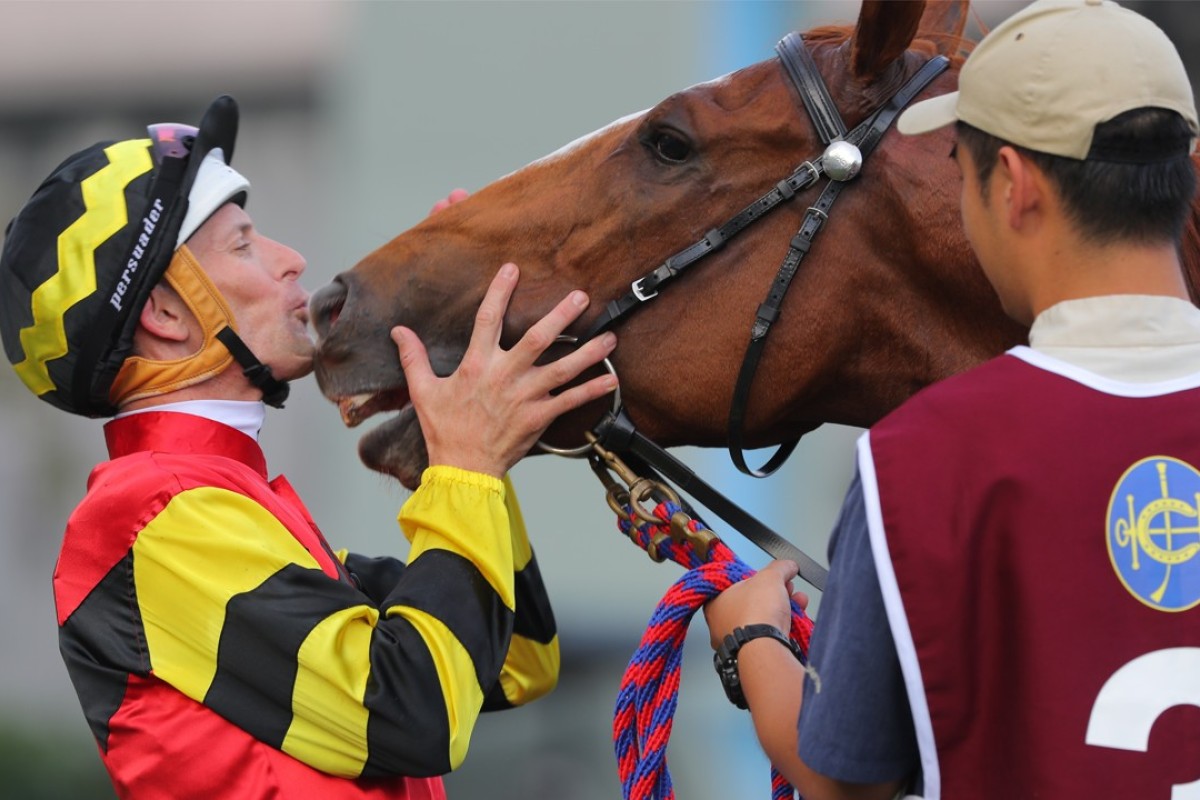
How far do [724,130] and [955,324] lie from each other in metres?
0.49

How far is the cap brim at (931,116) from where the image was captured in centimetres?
154

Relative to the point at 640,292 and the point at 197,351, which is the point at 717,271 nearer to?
the point at 640,292

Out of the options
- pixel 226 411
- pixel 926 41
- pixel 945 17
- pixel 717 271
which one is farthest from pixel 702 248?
pixel 226 411

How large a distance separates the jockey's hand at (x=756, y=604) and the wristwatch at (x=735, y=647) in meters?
0.02

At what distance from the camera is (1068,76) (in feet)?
4.53

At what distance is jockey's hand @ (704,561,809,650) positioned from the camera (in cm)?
166

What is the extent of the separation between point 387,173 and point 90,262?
Result: 10.2 ft

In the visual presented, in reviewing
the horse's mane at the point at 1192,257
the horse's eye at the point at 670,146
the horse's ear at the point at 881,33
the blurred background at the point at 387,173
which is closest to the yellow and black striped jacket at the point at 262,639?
the horse's eye at the point at 670,146

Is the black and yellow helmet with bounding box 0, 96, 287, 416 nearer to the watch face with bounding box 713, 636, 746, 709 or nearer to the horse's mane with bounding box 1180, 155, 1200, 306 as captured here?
the watch face with bounding box 713, 636, 746, 709

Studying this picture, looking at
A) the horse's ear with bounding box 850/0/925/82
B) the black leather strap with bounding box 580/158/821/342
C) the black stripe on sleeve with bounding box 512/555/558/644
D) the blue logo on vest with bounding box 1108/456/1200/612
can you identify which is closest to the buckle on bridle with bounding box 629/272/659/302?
the black leather strap with bounding box 580/158/821/342

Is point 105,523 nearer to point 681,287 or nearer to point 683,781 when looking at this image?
point 681,287

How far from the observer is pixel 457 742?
6.38ft

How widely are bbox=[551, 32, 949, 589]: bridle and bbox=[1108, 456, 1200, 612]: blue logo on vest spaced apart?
76cm

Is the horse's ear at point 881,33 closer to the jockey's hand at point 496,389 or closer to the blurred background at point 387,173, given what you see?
the jockey's hand at point 496,389
